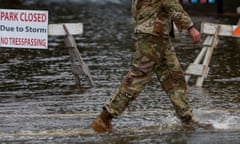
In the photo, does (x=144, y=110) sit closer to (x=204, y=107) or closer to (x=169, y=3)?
(x=204, y=107)

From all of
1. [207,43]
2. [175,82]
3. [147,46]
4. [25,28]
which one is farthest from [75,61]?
[147,46]

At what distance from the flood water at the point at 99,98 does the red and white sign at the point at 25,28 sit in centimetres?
72

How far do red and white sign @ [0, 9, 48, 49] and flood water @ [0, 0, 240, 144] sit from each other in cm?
72

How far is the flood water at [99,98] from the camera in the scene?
7105mm

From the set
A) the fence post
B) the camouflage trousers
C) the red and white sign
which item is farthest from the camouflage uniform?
the fence post

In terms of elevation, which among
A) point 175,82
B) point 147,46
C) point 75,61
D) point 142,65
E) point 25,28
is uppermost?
point 147,46

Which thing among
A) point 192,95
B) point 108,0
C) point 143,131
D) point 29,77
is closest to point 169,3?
point 143,131

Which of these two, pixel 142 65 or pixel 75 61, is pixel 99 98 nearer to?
pixel 75 61

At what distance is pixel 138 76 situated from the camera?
23.6 ft

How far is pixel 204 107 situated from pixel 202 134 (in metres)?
1.54

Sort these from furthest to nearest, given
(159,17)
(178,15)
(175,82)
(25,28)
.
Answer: (25,28), (175,82), (159,17), (178,15)

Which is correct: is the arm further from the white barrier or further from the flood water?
the white barrier

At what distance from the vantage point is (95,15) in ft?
72.1

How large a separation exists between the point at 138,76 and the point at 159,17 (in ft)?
2.14
